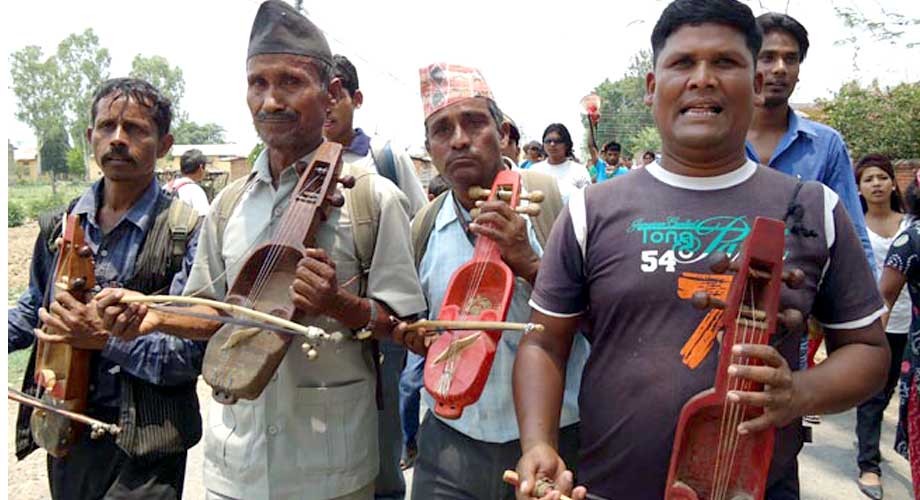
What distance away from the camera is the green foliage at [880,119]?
13867mm

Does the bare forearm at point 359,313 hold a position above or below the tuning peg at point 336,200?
below

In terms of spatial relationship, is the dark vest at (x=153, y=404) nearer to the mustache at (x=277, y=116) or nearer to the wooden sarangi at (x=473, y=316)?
the mustache at (x=277, y=116)

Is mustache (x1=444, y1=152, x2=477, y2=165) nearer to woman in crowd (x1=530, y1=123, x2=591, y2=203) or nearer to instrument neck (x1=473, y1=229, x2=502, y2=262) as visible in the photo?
instrument neck (x1=473, y1=229, x2=502, y2=262)

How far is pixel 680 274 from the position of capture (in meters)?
1.65

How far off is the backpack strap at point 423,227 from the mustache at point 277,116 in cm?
62

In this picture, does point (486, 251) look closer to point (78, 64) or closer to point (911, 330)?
point (911, 330)

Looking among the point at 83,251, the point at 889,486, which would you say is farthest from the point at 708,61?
the point at 889,486

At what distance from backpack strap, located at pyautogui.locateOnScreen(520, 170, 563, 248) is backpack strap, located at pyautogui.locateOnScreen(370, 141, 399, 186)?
4.66ft

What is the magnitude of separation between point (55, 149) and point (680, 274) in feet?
240

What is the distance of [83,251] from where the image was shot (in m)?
2.31

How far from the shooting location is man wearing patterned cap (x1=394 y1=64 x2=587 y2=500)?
6.97ft

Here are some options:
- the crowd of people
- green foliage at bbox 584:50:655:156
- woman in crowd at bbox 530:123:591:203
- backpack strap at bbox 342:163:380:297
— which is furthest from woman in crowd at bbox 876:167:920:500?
green foliage at bbox 584:50:655:156

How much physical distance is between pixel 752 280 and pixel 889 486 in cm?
395

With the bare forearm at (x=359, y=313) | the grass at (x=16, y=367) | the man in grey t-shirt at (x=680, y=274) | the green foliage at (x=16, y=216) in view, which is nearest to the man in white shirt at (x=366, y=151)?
the bare forearm at (x=359, y=313)
